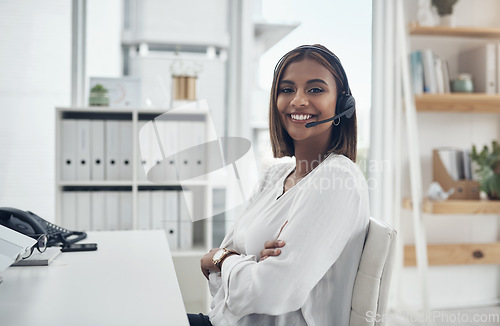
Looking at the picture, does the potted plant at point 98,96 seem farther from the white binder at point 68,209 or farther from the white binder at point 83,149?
the white binder at point 68,209

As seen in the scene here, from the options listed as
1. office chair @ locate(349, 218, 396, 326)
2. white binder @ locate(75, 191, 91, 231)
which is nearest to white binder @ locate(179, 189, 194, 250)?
white binder @ locate(75, 191, 91, 231)

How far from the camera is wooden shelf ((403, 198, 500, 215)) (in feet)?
8.25

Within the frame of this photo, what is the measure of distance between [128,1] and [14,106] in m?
0.89

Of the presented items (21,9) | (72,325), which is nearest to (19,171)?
(21,9)

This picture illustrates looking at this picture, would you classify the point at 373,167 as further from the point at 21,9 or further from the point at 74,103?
the point at 21,9

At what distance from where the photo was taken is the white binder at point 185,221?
251 cm

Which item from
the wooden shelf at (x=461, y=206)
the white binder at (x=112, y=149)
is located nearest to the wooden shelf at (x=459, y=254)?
the wooden shelf at (x=461, y=206)

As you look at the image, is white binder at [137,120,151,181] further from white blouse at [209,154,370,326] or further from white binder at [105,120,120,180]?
white blouse at [209,154,370,326]

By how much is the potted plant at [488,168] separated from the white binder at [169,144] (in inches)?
66.9

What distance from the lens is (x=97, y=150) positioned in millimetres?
2441

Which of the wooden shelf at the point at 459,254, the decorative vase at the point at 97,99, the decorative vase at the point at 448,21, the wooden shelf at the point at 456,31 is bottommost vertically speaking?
the wooden shelf at the point at 459,254

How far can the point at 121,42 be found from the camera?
9.20 feet

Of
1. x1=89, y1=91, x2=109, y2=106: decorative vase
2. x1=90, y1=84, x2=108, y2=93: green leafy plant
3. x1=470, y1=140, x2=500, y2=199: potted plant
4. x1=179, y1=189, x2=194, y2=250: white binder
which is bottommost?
x1=179, y1=189, x2=194, y2=250: white binder

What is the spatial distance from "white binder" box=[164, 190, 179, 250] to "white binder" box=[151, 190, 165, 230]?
1.0 inches
